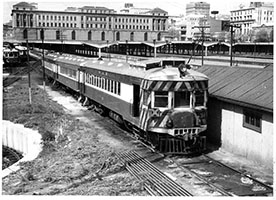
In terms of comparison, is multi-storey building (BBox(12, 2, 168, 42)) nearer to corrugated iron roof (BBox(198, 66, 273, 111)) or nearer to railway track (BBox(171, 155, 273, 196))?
corrugated iron roof (BBox(198, 66, 273, 111))

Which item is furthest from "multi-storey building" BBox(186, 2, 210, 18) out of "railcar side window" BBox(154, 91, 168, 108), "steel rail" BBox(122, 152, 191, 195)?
"steel rail" BBox(122, 152, 191, 195)

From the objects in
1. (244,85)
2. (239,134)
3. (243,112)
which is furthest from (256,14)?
(239,134)

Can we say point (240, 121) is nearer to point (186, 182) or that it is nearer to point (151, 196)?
point (186, 182)

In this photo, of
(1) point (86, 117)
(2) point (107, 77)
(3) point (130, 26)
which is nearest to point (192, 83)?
(2) point (107, 77)

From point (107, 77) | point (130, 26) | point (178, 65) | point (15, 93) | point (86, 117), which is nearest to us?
point (178, 65)

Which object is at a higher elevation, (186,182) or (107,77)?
(107,77)

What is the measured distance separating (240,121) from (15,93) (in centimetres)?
2177

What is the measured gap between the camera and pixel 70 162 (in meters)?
13.9

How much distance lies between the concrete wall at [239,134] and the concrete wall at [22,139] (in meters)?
6.85

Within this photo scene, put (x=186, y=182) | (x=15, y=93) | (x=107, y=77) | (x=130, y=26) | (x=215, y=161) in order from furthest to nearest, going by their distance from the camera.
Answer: (x=130, y=26) < (x=15, y=93) < (x=107, y=77) < (x=215, y=161) < (x=186, y=182)

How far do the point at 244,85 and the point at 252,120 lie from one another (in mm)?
1736

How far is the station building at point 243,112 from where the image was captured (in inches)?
500

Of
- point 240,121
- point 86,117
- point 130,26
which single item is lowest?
point 86,117

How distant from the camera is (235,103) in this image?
549 inches
